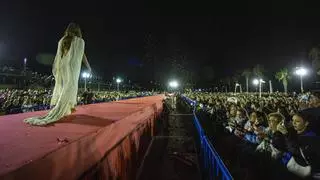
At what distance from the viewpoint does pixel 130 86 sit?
10275 centimetres

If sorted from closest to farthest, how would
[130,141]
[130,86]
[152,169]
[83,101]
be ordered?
[130,141] → [152,169] → [83,101] → [130,86]

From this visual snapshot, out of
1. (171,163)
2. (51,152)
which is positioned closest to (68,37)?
(51,152)

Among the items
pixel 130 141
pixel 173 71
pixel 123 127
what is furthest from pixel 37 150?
pixel 173 71

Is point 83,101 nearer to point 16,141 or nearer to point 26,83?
point 16,141

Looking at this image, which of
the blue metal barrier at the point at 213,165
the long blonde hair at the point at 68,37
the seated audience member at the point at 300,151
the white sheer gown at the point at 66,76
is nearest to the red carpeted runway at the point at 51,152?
the white sheer gown at the point at 66,76

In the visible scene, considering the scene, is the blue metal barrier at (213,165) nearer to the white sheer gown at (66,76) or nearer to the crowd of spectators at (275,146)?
the crowd of spectators at (275,146)

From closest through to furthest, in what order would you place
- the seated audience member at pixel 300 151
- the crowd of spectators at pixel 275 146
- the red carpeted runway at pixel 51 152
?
the red carpeted runway at pixel 51 152
the seated audience member at pixel 300 151
the crowd of spectators at pixel 275 146

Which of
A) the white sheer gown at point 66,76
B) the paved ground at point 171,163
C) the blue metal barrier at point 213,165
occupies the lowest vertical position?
the paved ground at point 171,163

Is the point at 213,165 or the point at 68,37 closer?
the point at 213,165

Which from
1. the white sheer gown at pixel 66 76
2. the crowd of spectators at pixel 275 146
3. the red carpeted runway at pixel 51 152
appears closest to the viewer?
the red carpeted runway at pixel 51 152

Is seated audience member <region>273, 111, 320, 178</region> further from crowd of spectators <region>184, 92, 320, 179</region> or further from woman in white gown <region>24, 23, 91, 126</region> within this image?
woman in white gown <region>24, 23, 91, 126</region>

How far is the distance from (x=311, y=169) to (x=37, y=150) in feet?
10.8

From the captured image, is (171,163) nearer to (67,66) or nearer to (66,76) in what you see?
(66,76)

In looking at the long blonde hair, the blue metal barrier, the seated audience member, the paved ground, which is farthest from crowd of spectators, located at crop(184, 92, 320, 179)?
the long blonde hair
